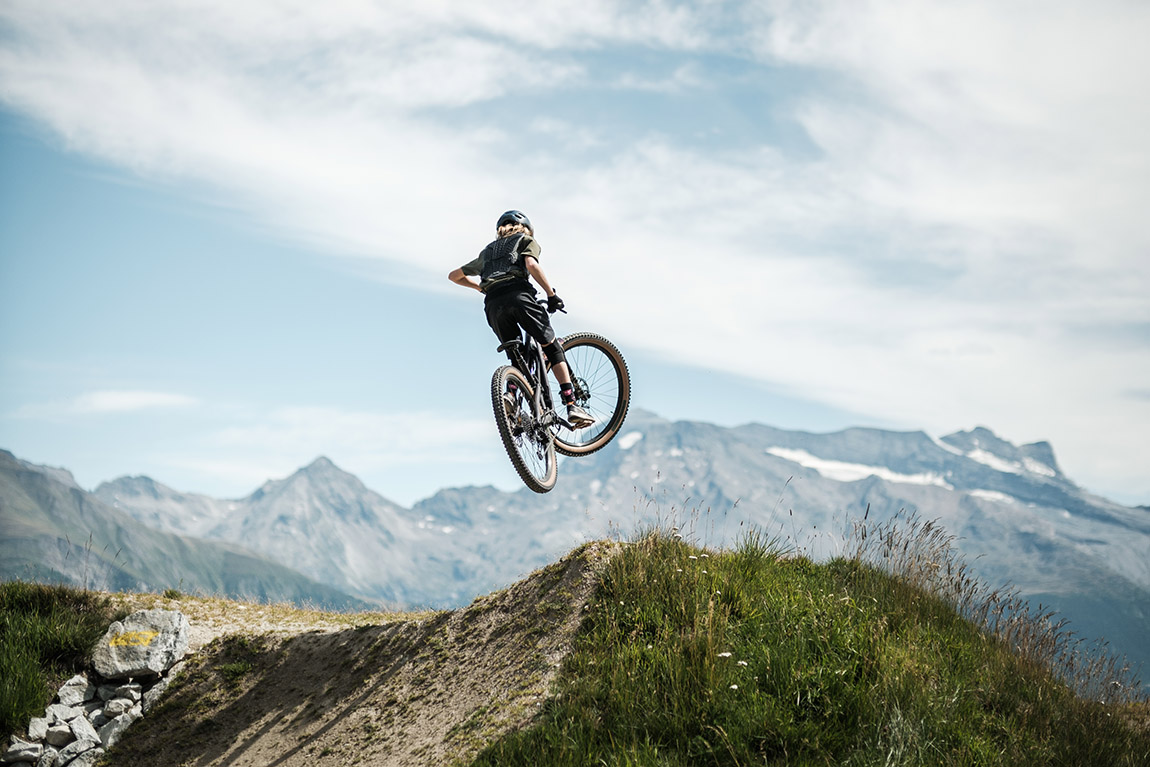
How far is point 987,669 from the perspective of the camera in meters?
9.62

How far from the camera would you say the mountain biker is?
1156 cm

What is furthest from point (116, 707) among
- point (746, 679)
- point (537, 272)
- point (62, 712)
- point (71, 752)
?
point (746, 679)

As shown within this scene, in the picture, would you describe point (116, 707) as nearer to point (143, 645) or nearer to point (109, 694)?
point (109, 694)

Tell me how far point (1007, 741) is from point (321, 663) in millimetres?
9857

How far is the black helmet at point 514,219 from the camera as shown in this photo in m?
12.1

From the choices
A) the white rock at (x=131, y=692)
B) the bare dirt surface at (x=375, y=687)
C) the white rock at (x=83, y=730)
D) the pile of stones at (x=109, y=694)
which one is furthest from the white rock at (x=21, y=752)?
the white rock at (x=131, y=692)

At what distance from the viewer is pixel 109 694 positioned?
13.7 meters

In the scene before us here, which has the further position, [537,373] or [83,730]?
[83,730]

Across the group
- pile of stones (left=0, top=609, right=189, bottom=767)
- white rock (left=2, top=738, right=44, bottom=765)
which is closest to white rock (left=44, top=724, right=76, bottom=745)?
pile of stones (left=0, top=609, right=189, bottom=767)

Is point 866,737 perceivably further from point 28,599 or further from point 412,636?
point 28,599

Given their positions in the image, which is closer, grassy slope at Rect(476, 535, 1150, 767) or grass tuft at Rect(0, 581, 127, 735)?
grassy slope at Rect(476, 535, 1150, 767)

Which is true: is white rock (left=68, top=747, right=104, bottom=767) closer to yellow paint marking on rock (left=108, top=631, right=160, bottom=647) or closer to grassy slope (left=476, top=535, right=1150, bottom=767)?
yellow paint marking on rock (left=108, top=631, right=160, bottom=647)

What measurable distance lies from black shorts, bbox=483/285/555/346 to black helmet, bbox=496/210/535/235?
3.56ft

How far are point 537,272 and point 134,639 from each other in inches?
409
